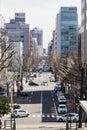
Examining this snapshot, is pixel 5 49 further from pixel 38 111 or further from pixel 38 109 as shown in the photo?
pixel 38 109

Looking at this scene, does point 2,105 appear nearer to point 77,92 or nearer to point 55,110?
point 77,92

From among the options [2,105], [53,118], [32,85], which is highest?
[2,105]

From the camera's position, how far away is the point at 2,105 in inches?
1563

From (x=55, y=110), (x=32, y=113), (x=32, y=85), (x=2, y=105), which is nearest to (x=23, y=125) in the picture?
(x=2, y=105)

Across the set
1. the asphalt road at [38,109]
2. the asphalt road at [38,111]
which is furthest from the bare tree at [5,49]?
the asphalt road at [38,109]

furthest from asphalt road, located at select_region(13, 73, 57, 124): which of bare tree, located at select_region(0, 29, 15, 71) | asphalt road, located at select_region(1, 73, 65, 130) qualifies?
bare tree, located at select_region(0, 29, 15, 71)

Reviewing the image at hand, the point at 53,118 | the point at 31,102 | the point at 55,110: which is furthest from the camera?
the point at 31,102

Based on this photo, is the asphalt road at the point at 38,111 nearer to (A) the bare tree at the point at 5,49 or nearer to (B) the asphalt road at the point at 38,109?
(B) the asphalt road at the point at 38,109

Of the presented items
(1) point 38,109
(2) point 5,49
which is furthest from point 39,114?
(2) point 5,49

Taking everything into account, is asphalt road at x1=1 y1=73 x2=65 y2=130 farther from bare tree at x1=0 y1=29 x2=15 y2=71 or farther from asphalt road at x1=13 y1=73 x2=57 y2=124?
bare tree at x1=0 y1=29 x2=15 y2=71

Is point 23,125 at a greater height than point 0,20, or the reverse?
point 0,20

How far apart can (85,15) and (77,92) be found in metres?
32.2

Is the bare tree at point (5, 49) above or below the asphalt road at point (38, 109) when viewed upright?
above

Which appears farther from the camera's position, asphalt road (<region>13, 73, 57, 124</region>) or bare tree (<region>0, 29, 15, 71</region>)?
asphalt road (<region>13, 73, 57, 124</region>)
